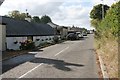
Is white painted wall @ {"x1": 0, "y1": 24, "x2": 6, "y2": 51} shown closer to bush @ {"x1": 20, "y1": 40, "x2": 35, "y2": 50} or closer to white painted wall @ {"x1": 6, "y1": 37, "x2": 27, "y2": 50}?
white painted wall @ {"x1": 6, "y1": 37, "x2": 27, "y2": 50}

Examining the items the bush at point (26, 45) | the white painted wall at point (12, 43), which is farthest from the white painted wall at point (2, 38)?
the bush at point (26, 45)

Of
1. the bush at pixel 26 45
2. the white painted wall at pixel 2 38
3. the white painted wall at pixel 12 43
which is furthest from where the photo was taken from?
the bush at pixel 26 45

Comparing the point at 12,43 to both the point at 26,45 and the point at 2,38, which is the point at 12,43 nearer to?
the point at 26,45

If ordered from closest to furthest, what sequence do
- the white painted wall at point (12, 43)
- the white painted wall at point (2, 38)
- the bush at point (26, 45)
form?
1. the white painted wall at point (2, 38)
2. the white painted wall at point (12, 43)
3. the bush at point (26, 45)

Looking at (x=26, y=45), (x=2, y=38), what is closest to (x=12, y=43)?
(x=26, y=45)

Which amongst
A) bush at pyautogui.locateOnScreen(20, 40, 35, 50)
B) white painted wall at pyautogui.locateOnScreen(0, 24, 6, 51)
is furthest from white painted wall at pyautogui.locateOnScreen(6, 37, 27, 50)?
white painted wall at pyautogui.locateOnScreen(0, 24, 6, 51)

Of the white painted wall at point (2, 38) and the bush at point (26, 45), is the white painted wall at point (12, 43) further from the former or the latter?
the white painted wall at point (2, 38)

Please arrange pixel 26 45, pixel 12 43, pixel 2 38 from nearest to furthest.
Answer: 1. pixel 2 38
2. pixel 26 45
3. pixel 12 43

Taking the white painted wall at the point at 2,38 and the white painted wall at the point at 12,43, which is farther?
the white painted wall at the point at 12,43

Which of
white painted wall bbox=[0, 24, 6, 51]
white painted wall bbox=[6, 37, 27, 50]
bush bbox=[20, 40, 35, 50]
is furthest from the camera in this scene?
bush bbox=[20, 40, 35, 50]

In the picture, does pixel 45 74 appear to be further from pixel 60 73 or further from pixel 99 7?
pixel 99 7

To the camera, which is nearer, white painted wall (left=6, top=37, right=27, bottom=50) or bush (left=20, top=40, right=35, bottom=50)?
white painted wall (left=6, top=37, right=27, bottom=50)

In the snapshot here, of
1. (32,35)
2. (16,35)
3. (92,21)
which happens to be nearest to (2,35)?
(16,35)

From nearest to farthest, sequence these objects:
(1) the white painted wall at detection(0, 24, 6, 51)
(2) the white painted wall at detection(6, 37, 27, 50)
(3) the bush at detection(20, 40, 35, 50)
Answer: (1) the white painted wall at detection(0, 24, 6, 51), (2) the white painted wall at detection(6, 37, 27, 50), (3) the bush at detection(20, 40, 35, 50)
